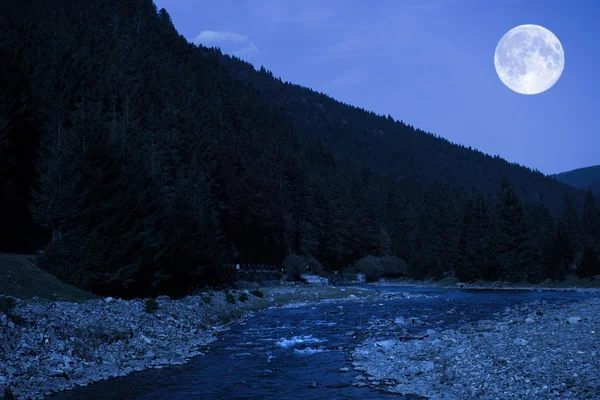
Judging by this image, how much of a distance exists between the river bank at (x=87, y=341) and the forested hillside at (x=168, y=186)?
5834mm

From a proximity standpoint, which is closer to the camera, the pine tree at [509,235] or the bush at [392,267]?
the pine tree at [509,235]

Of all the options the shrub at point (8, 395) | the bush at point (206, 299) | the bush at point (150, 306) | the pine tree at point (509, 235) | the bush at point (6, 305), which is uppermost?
the pine tree at point (509, 235)

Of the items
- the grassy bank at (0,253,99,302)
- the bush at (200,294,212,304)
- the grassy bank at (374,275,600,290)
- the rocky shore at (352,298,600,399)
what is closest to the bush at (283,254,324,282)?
the grassy bank at (374,275,600,290)

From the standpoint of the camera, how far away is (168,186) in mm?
60719

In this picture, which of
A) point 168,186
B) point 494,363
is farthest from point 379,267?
point 494,363

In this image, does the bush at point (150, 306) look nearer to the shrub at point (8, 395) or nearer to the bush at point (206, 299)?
the bush at point (206, 299)

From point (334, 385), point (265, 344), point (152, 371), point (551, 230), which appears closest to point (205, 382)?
point (152, 371)

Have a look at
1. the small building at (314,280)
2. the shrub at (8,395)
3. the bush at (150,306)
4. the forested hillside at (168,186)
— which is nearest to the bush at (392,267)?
the forested hillside at (168,186)

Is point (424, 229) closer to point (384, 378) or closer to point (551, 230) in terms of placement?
point (551, 230)

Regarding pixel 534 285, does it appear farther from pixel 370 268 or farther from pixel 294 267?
pixel 370 268

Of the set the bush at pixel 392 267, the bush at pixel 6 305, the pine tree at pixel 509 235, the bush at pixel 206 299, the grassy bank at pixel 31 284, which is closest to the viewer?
the bush at pixel 6 305

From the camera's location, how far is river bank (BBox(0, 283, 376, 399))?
52.3 feet

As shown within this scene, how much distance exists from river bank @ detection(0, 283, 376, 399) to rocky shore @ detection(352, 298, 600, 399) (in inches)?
362

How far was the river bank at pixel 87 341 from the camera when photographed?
1594cm
